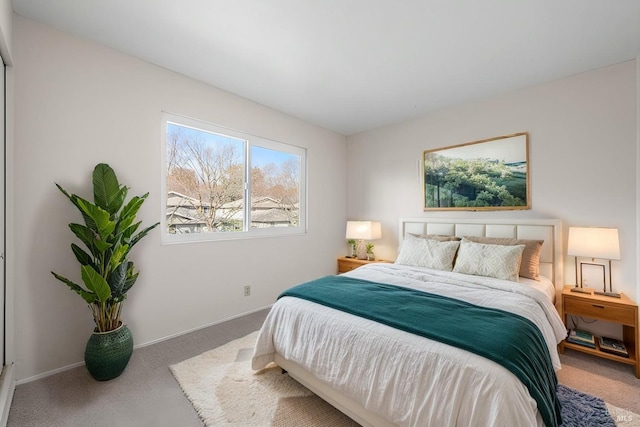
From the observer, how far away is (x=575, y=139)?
265 cm

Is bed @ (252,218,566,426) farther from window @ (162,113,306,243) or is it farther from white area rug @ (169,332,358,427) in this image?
window @ (162,113,306,243)

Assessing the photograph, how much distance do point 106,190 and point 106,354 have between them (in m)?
1.18

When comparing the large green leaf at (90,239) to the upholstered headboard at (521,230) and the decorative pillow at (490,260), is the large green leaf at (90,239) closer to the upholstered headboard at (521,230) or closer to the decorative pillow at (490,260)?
the decorative pillow at (490,260)

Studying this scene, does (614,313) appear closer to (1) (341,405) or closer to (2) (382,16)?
(1) (341,405)

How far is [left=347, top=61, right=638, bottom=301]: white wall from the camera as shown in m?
2.41

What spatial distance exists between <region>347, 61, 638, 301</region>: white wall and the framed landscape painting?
83 mm

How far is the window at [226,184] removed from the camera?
9.00 feet

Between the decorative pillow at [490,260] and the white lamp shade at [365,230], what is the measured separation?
134 centimetres

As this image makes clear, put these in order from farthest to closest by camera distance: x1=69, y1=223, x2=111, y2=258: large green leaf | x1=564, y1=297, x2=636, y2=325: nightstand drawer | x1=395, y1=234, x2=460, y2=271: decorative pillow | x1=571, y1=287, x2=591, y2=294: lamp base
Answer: x1=395, y1=234, x2=460, y2=271: decorative pillow
x1=571, y1=287, x2=591, y2=294: lamp base
x1=564, y1=297, x2=636, y2=325: nightstand drawer
x1=69, y1=223, x2=111, y2=258: large green leaf

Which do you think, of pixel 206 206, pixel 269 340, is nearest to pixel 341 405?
pixel 269 340

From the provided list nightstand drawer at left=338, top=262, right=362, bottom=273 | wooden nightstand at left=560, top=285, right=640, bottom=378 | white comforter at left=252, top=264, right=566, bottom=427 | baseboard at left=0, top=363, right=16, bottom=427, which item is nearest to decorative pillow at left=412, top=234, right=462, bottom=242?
white comforter at left=252, top=264, right=566, bottom=427

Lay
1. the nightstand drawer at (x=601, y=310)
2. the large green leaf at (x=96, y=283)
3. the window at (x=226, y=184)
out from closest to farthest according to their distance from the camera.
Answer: the large green leaf at (x=96, y=283), the nightstand drawer at (x=601, y=310), the window at (x=226, y=184)

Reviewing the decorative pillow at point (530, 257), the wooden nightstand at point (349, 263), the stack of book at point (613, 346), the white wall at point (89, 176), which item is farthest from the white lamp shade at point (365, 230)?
the stack of book at point (613, 346)

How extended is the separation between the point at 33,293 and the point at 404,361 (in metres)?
2.59
